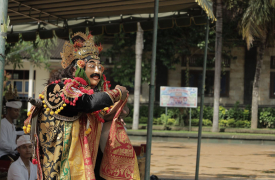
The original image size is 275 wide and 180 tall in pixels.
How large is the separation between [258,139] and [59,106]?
48.2ft

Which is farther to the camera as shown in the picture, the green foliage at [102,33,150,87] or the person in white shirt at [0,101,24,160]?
the green foliage at [102,33,150,87]

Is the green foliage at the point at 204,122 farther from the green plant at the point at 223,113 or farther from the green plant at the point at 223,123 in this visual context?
the green plant at the point at 223,113

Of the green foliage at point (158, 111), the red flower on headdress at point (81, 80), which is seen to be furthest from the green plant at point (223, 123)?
the red flower on headdress at point (81, 80)

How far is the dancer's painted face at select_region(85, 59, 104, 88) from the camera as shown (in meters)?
3.98

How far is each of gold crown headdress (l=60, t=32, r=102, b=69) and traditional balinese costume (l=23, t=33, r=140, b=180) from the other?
15 millimetres

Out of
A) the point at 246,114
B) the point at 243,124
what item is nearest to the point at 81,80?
the point at 243,124

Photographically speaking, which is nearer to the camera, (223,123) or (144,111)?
(223,123)

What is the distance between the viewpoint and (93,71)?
399 cm

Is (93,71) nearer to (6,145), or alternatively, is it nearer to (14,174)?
(14,174)

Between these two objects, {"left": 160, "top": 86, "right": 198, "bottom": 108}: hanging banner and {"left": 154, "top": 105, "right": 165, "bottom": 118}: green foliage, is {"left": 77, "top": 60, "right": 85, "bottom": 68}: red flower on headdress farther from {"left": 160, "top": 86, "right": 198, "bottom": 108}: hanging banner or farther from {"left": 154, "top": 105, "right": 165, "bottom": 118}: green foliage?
{"left": 154, "top": 105, "right": 165, "bottom": 118}: green foliage

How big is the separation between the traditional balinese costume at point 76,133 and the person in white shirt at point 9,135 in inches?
98.9

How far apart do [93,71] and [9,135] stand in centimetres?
316

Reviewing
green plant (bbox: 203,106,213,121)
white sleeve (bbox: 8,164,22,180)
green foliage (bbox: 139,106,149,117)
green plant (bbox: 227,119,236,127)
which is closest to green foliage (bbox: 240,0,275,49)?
green plant (bbox: 227,119,236,127)

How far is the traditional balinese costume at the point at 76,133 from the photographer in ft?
11.9
